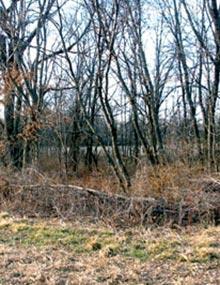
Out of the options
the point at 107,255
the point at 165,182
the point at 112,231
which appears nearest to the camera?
the point at 107,255

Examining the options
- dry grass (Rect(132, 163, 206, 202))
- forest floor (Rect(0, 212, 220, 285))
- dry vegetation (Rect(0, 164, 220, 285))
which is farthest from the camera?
dry grass (Rect(132, 163, 206, 202))

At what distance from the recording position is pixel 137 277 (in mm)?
5832

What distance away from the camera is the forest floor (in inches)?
231

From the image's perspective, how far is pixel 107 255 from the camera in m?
6.86

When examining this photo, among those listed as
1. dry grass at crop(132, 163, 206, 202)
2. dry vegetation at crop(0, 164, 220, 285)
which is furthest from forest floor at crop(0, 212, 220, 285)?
dry grass at crop(132, 163, 206, 202)

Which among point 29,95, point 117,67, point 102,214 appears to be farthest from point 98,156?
point 102,214

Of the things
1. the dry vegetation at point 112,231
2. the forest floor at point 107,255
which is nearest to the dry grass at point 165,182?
the dry vegetation at point 112,231

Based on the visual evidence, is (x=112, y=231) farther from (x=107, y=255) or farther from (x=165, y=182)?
(x=165, y=182)

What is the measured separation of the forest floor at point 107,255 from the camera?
5855 millimetres

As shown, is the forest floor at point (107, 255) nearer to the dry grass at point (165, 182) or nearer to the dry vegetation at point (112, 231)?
the dry vegetation at point (112, 231)

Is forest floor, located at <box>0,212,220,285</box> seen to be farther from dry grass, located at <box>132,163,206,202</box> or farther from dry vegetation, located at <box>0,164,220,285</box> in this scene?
dry grass, located at <box>132,163,206,202</box>

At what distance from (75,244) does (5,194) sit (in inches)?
225

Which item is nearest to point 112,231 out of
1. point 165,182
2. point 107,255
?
point 107,255

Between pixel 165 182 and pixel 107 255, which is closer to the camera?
pixel 107 255
